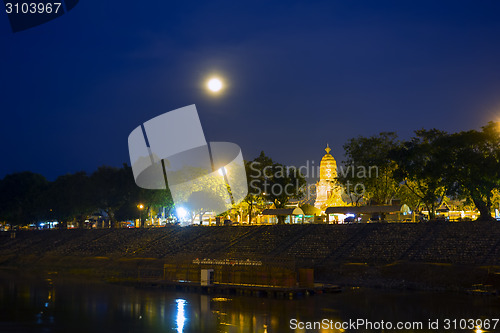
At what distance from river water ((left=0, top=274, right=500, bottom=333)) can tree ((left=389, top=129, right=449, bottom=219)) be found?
2511cm

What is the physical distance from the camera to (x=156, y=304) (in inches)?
1665

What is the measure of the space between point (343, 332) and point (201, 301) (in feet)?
47.1

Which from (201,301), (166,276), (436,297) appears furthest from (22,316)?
(436,297)

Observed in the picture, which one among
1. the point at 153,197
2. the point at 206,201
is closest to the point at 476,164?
the point at 206,201

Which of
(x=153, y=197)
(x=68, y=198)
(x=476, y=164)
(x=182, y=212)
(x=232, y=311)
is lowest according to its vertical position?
(x=232, y=311)

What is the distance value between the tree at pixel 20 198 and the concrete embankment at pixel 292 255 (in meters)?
34.0

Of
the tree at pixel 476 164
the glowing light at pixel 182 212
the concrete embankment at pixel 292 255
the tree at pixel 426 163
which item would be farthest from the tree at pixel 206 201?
the tree at pixel 476 164

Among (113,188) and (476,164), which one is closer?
(476,164)

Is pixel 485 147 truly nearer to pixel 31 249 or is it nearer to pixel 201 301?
pixel 201 301

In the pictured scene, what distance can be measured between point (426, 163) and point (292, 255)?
2129 centimetres

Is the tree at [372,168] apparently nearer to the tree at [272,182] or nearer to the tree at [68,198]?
the tree at [272,182]

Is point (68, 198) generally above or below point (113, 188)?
below

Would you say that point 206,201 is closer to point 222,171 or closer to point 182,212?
point 222,171

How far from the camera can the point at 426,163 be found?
2788 inches
